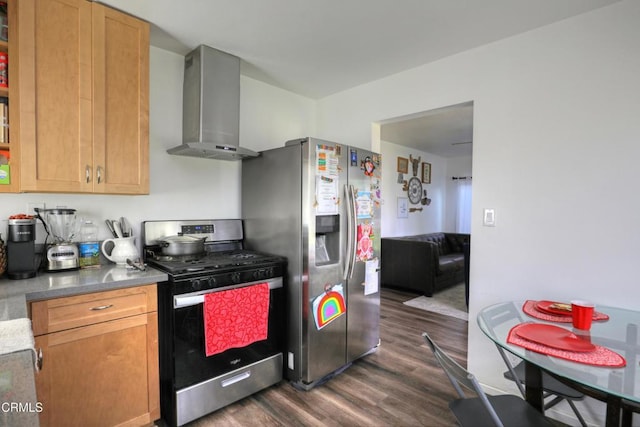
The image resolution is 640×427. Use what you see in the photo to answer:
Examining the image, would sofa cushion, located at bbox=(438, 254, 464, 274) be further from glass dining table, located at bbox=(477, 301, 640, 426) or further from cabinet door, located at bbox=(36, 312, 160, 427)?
cabinet door, located at bbox=(36, 312, 160, 427)

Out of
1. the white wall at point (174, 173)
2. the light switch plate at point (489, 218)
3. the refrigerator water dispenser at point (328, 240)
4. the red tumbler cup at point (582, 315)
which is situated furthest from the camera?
the refrigerator water dispenser at point (328, 240)

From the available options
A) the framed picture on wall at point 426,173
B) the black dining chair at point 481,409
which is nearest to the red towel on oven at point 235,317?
the black dining chair at point 481,409

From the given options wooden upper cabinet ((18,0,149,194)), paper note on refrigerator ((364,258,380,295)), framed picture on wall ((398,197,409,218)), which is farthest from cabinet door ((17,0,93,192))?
framed picture on wall ((398,197,409,218))

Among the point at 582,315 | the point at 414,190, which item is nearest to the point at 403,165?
the point at 414,190

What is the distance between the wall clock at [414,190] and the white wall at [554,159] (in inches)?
152

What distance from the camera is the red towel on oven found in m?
1.99

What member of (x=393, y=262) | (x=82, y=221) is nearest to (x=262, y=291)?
(x=82, y=221)

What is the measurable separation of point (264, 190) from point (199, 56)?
3.55ft

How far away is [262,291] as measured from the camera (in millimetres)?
2232

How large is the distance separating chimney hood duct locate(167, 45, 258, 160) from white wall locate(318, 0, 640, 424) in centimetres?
160

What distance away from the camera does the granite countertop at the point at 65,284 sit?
1.33 meters

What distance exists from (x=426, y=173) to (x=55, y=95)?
630 cm

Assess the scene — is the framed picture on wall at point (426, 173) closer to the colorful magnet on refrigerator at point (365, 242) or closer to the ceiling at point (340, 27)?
the ceiling at point (340, 27)

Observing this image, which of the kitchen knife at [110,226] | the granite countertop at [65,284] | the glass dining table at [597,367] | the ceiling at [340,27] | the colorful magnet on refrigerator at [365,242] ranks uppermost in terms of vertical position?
the ceiling at [340,27]
